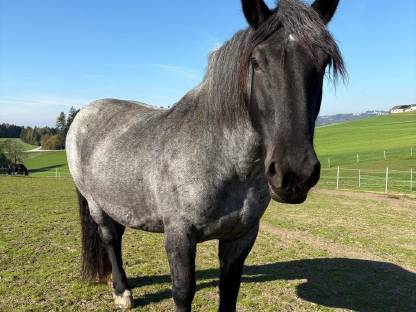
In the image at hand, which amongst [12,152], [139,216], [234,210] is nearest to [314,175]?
[234,210]

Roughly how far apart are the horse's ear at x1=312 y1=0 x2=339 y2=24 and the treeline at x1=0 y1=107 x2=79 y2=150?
87.9 metres

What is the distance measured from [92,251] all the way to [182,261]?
2.43 m

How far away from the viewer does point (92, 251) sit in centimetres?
480

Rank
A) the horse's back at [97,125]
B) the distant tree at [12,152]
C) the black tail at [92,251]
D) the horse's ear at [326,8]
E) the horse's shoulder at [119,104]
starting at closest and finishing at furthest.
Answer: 1. the horse's ear at [326,8]
2. the horse's back at [97,125]
3. the horse's shoulder at [119,104]
4. the black tail at [92,251]
5. the distant tree at [12,152]

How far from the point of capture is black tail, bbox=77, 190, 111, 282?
4777 millimetres

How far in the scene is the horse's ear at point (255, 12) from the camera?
205cm

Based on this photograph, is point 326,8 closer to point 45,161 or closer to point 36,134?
point 45,161

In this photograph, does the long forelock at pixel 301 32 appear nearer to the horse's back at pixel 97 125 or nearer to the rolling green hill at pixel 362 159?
the horse's back at pixel 97 125

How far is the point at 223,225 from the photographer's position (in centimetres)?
277

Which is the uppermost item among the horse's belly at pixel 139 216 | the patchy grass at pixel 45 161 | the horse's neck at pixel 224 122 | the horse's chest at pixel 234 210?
the horse's neck at pixel 224 122

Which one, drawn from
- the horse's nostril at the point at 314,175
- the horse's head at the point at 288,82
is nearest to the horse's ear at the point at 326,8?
the horse's head at the point at 288,82

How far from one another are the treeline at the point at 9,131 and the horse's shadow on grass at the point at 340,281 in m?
125

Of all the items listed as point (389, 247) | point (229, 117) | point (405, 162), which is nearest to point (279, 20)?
point (229, 117)

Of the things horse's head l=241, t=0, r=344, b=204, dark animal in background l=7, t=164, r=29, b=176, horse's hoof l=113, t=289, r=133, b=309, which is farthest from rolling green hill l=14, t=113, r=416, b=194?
horse's head l=241, t=0, r=344, b=204
